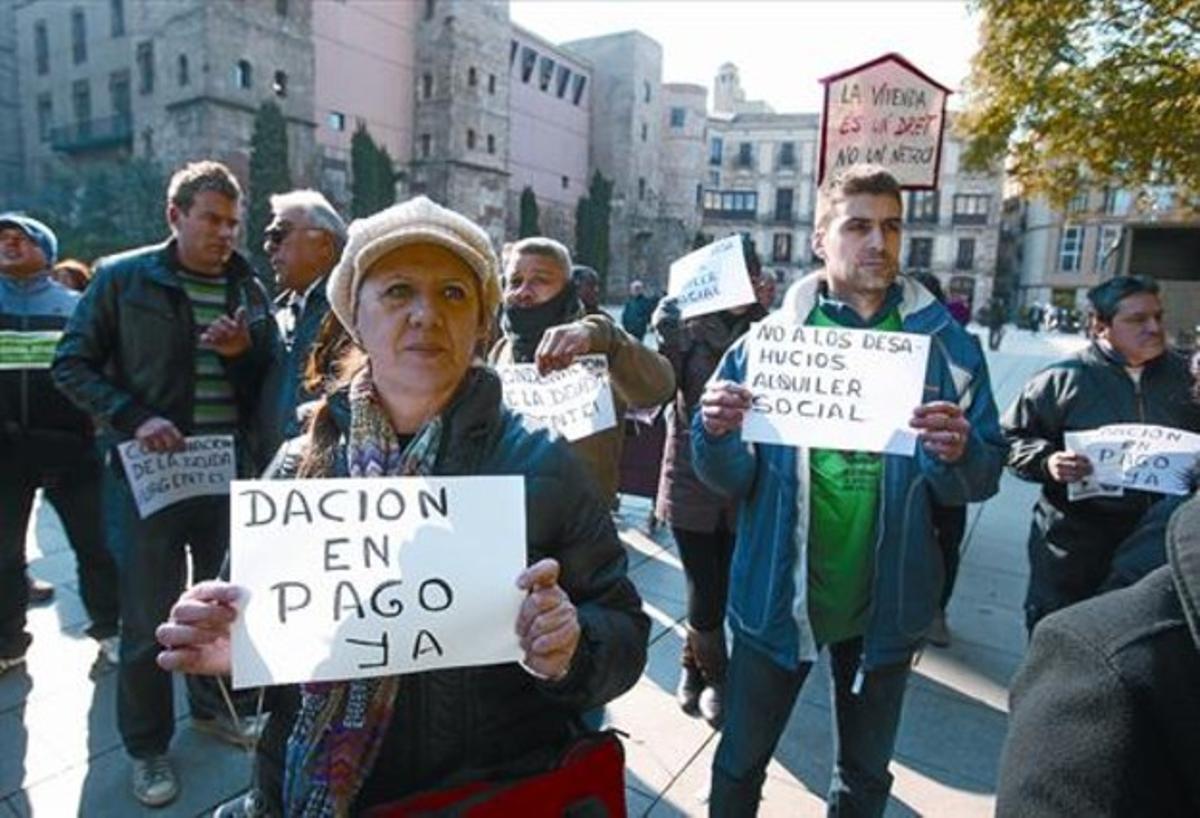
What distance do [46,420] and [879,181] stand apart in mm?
3951

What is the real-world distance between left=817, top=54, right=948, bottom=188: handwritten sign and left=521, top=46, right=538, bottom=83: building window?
41.8 meters

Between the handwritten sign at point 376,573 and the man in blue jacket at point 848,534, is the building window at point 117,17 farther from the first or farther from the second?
the handwritten sign at point 376,573

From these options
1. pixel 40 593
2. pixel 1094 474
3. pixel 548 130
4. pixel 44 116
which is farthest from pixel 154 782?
pixel 548 130

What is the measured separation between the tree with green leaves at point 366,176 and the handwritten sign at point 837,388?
31.9m

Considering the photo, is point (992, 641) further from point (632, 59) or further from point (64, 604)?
point (632, 59)

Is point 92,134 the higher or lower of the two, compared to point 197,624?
higher

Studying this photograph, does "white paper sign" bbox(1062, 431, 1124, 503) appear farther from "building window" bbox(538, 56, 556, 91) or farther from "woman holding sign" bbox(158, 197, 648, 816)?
"building window" bbox(538, 56, 556, 91)

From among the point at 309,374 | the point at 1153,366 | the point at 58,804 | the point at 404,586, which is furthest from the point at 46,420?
the point at 1153,366

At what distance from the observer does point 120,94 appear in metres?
31.5

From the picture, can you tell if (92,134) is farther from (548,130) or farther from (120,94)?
(548,130)

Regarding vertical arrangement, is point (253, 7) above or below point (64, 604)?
above

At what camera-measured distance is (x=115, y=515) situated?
9.48 feet

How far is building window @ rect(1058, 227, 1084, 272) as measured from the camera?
5111cm

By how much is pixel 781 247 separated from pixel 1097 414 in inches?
2157
